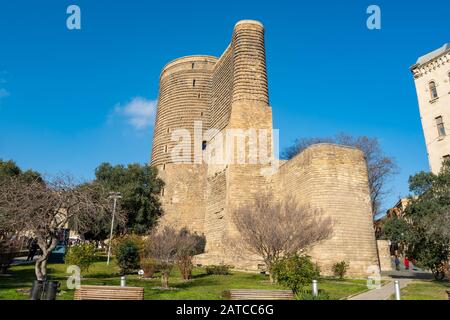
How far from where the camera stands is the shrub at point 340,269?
1708 centimetres

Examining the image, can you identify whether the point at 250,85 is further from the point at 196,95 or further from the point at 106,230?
the point at 106,230

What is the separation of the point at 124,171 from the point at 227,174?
31.8ft

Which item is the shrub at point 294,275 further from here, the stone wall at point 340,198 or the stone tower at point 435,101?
the stone tower at point 435,101

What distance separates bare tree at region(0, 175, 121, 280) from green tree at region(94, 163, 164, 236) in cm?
1503

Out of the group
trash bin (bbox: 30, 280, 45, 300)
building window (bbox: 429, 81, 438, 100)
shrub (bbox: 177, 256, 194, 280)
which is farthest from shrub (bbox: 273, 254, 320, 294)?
building window (bbox: 429, 81, 438, 100)

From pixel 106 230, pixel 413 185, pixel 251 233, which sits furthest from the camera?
pixel 106 230

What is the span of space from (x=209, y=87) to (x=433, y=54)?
63.4ft

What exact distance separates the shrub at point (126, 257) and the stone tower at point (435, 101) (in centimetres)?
2261

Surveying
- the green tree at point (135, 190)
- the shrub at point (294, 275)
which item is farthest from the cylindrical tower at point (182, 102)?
the shrub at point (294, 275)

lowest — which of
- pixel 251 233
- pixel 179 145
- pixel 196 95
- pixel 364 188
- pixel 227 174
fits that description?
pixel 251 233

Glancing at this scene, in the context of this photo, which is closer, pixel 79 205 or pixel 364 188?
pixel 79 205

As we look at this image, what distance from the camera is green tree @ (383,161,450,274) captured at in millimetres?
16605
